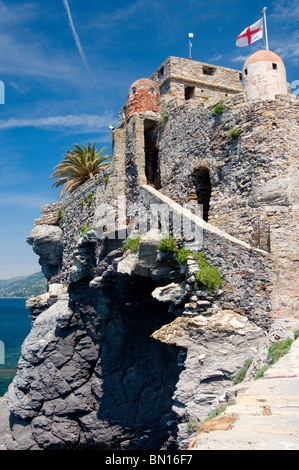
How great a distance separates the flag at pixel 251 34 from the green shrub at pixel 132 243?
8.05m

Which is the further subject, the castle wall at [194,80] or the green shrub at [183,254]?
the castle wall at [194,80]

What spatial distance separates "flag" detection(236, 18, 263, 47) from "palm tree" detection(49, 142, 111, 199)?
1238 centimetres

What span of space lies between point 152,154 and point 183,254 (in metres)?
8.16

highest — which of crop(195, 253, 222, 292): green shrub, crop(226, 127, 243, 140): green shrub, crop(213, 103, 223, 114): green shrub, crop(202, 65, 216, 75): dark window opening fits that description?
crop(202, 65, 216, 75): dark window opening

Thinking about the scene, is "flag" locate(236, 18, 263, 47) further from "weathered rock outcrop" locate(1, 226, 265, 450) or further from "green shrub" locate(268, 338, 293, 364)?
"green shrub" locate(268, 338, 293, 364)

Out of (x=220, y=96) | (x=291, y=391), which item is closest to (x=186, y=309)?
(x=291, y=391)

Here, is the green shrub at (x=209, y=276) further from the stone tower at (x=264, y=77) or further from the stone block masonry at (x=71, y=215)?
the stone block masonry at (x=71, y=215)

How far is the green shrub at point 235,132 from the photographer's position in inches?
503

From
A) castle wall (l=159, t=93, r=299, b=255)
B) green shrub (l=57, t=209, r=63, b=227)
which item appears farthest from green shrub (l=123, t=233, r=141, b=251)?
green shrub (l=57, t=209, r=63, b=227)

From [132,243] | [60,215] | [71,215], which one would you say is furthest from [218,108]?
[60,215]

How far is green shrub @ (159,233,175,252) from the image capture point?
13.0 metres

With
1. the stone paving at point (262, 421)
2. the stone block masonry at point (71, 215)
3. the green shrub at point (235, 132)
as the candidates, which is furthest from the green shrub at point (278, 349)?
the stone block masonry at point (71, 215)

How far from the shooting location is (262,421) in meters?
3.99

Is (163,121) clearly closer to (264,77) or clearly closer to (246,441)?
A: (264,77)
